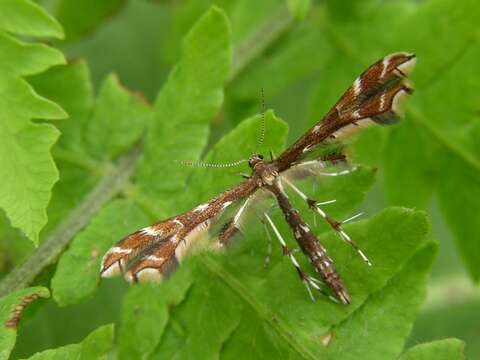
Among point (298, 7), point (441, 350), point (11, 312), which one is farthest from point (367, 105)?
point (11, 312)

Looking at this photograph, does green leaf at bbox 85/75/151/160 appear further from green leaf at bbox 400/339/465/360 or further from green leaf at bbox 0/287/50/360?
green leaf at bbox 400/339/465/360

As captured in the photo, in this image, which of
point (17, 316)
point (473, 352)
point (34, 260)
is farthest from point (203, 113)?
point (473, 352)

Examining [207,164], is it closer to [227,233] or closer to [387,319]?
A: [227,233]

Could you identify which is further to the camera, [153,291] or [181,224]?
[153,291]

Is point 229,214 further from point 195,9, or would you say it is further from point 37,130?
point 195,9

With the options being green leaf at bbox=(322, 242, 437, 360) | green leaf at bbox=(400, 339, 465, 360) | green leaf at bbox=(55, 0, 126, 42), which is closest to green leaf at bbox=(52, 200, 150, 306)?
green leaf at bbox=(322, 242, 437, 360)

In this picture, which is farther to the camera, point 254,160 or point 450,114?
point 450,114
